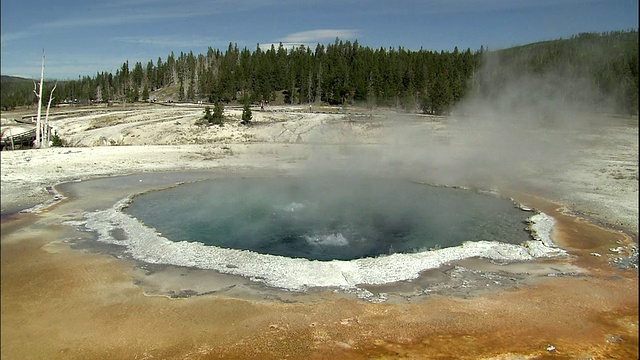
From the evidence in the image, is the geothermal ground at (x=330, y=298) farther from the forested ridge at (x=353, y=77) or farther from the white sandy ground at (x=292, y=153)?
the forested ridge at (x=353, y=77)

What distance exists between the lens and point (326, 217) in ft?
39.1

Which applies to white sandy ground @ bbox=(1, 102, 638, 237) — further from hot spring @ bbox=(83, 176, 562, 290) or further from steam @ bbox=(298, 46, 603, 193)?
hot spring @ bbox=(83, 176, 562, 290)

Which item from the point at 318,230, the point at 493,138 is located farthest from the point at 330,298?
the point at 493,138

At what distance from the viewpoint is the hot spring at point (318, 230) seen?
328 inches

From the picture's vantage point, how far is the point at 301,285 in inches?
295

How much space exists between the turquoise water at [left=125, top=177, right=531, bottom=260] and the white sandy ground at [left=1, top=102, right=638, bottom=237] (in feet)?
8.20

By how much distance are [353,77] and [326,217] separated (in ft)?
126

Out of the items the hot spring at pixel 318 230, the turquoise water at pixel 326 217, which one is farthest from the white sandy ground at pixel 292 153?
the turquoise water at pixel 326 217

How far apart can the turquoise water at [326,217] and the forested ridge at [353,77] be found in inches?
175

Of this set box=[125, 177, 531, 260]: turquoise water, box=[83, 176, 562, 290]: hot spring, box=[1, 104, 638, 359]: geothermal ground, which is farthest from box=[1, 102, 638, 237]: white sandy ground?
box=[125, 177, 531, 260]: turquoise water

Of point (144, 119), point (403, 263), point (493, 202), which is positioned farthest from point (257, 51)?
point (403, 263)

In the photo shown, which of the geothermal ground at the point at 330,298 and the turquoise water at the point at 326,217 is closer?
the geothermal ground at the point at 330,298

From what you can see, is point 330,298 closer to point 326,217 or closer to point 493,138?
point 326,217

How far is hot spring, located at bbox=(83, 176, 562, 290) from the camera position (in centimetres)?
832
